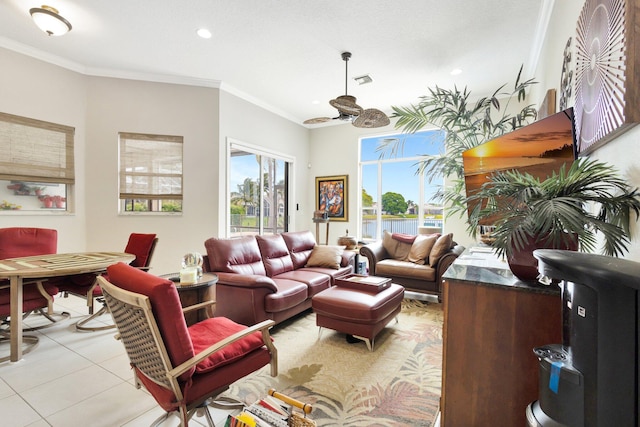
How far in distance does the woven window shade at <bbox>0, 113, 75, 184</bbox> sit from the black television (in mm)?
5061

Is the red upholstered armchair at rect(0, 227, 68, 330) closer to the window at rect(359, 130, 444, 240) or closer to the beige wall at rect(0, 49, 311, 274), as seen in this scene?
the beige wall at rect(0, 49, 311, 274)

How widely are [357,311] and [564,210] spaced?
1.89 meters

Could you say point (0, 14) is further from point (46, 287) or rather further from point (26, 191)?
point (46, 287)

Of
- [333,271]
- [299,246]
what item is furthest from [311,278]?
[299,246]

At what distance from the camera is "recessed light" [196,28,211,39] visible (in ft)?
10.7

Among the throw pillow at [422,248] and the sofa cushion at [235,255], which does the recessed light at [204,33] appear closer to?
the sofa cushion at [235,255]

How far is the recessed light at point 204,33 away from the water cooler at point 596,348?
12.6 ft

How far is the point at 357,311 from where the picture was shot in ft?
8.40

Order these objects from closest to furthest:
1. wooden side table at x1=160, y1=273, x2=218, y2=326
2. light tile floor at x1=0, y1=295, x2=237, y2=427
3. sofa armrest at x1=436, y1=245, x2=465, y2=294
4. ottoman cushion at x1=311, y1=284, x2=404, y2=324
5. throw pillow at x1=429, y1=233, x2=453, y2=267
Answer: light tile floor at x1=0, y1=295, x2=237, y2=427 → wooden side table at x1=160, y1=273, x2=218, y2=326 → ottoman cushion at x1=311, y1=284, x2=404, y2=324 → sofa armrest at x1=436, y1=245, x2=465, y2=294 → throw pillow at x1=429, y1=233, x2=453, y2=267

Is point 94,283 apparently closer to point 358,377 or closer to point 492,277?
point 358,377

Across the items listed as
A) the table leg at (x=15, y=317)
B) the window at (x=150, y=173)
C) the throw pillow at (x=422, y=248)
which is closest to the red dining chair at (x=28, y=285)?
the table leg at (x=15, y=317)

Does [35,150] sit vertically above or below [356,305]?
above

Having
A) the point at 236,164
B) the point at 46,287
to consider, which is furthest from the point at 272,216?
the point at 46,287

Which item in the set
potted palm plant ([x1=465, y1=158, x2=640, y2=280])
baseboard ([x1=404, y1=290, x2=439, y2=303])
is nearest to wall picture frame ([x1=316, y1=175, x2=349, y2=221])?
baseboard ([x1=404, y1=290, x2=439, y2=303])
